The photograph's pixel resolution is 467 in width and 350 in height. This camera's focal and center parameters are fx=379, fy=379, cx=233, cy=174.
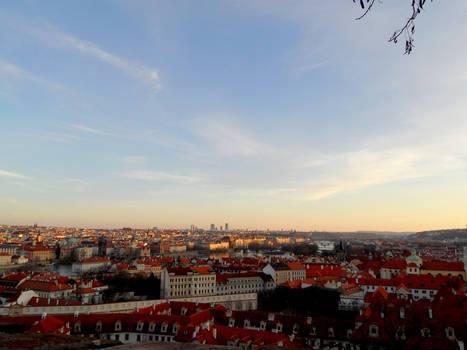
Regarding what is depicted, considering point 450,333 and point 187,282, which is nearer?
point 450,333

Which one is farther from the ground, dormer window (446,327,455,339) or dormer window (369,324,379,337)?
dormer window (446,327,455,339)

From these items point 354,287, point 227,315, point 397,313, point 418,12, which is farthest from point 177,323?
point 354,287

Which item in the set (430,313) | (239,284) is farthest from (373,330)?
(239,284)

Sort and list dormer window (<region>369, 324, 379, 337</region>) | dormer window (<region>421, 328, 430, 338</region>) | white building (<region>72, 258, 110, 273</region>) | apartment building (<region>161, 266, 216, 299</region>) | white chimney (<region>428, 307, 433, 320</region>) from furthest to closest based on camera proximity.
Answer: white building (<region>72, 258, 110, 273</region>) → apartment building (<region>161, 266, 216, 299</region>) → white chimney (<region>428, 307, 433, 320</region>) → dormer window (<region>369, 324, 379, 337</region>) → dormer window (<region>421, 328, 430, 338</region>)

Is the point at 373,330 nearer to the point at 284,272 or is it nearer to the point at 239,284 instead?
the point at 239,284

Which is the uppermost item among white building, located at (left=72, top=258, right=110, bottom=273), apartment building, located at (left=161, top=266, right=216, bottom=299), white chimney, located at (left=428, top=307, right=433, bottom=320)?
white chimney, located at (left=428, top=307, right=433, bottom=320)

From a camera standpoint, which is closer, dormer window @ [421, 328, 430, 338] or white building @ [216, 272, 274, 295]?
dormer window @ [421, 328, 430, 338]

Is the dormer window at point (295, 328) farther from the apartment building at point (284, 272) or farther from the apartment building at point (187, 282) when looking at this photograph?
the apartment building at point (284, 272)

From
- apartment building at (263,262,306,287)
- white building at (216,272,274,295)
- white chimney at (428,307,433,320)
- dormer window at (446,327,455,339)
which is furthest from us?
apartment building at (263,262,306,287)

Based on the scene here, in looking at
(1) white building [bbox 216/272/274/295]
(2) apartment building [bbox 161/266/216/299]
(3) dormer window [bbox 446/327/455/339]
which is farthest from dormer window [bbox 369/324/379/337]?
(1) white building [bbox 216/272/274/295]

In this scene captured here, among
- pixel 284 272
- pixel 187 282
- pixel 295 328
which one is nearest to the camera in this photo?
pixel 295 328

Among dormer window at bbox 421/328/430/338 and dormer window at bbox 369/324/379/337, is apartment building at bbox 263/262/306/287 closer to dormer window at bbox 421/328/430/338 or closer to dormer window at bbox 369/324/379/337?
dormer window at bbox 369/324/379/337
